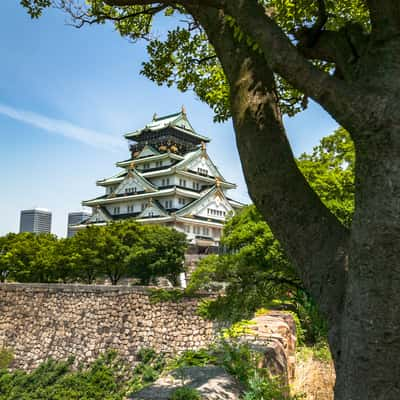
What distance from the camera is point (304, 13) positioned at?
12.7 ft

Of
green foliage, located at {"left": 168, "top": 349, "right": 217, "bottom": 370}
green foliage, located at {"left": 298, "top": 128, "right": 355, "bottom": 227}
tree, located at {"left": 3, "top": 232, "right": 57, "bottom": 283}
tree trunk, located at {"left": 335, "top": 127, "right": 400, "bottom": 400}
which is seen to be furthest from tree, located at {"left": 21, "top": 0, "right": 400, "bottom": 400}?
tree, located at {"left": 3, "top": 232, "right": 57, "bottom": 283}

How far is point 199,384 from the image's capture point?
299cm

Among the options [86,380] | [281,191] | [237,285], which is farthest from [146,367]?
[281,191]

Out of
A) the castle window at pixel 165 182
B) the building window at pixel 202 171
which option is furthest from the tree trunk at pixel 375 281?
the building window at pixel 202 171

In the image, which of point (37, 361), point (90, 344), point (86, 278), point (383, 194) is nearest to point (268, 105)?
point (383, 194)

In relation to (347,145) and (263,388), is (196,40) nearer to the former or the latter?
(263,388)

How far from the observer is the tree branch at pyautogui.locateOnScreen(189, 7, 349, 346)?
208 cm

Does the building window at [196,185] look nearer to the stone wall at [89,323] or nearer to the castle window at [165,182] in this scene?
the castle window at [165,182]

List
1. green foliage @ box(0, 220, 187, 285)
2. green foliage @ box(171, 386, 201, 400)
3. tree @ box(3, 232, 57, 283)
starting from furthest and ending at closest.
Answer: tree @ box(3, 232, 57, 283) < green foliage @ box(0, 220, 187, 285) < green foliage @ box(171, 386, 201, 400)

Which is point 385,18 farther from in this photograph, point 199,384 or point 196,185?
point 196,185

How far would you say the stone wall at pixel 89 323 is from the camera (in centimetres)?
1557

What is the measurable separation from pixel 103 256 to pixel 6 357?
750 cm

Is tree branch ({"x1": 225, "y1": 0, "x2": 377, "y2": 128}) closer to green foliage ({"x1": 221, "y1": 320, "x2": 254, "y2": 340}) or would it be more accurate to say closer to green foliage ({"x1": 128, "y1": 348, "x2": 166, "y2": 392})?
green foliage ({"x1": 221, "y1": 320, "x2": 254, "y2": 340})

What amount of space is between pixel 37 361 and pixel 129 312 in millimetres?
5293
